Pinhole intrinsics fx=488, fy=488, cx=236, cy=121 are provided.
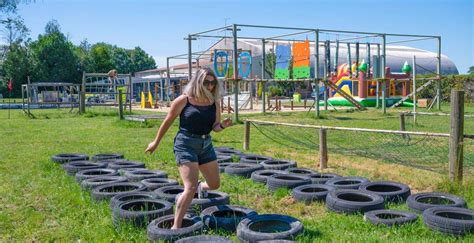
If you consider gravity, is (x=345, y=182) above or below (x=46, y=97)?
below

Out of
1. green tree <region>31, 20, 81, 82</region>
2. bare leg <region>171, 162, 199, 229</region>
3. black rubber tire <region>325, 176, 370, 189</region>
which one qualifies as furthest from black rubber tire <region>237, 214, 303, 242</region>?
green tree <region>31, 20, 81, 82</region>

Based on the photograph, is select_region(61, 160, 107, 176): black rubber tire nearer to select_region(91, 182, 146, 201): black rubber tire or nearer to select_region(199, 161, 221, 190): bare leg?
select_region(91, 182, 146, 201): black rubber tire

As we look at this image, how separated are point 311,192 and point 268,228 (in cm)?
174

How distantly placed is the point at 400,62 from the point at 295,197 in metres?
71.3

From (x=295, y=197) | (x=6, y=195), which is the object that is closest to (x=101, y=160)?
(x=6, y=195)

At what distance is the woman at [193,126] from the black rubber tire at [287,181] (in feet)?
7.69

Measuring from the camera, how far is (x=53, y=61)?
68.2 meters

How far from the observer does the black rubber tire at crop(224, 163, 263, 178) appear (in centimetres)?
820

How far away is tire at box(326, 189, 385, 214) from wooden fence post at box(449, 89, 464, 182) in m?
1.53

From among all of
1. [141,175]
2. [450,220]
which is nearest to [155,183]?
[141,175]

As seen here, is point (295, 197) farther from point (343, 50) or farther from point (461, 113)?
point (343, 50)

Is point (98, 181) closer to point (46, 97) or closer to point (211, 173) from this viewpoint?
point (211, 173)

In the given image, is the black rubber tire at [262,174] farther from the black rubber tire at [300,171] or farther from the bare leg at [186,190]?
the bare leg at [186,190]

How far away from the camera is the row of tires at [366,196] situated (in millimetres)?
5133
